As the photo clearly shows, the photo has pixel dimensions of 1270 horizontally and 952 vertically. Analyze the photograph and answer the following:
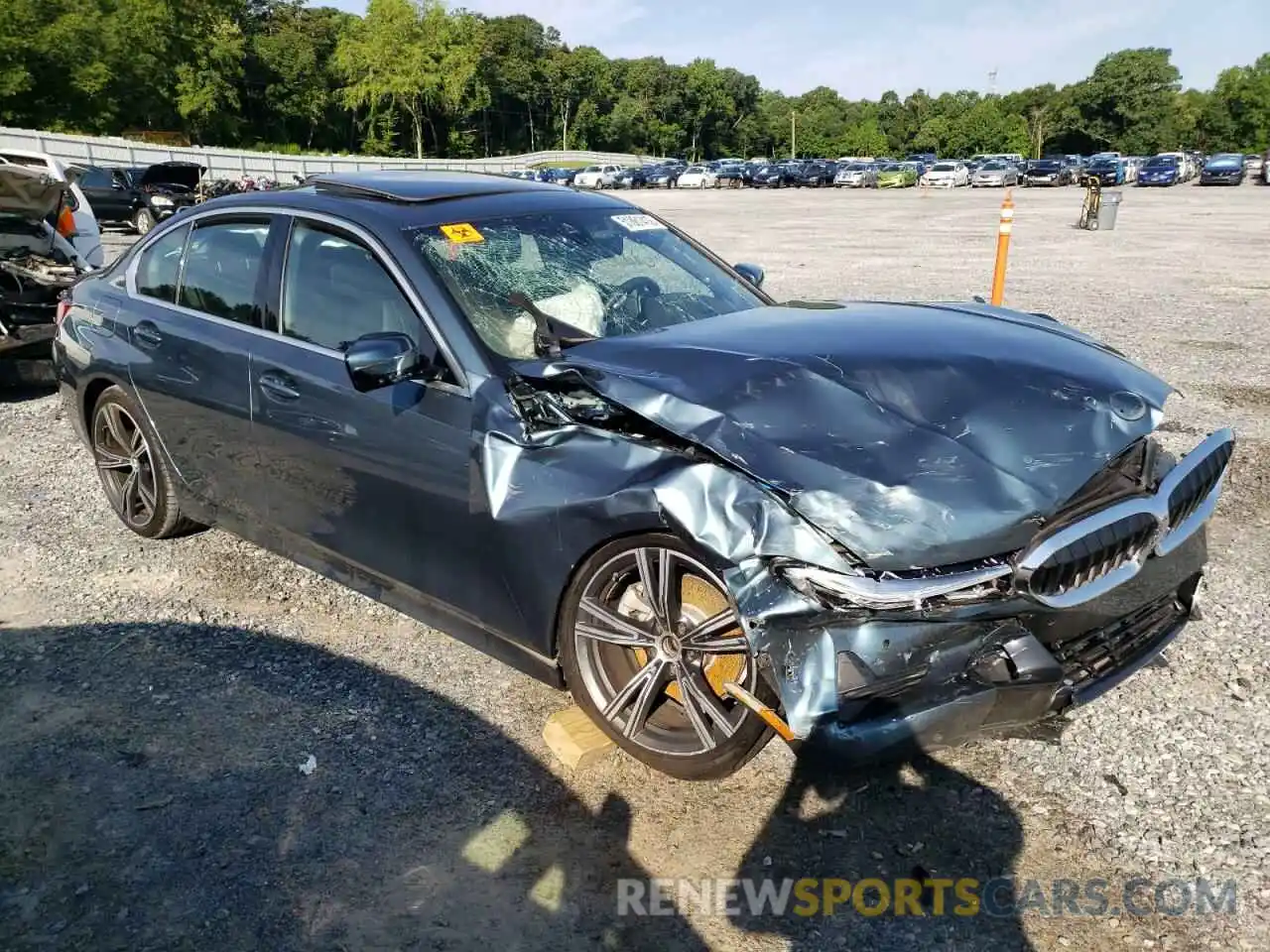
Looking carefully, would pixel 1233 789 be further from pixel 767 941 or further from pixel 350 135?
pixel 350 135

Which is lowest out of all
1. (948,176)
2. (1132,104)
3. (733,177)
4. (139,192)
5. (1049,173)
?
(139,192)

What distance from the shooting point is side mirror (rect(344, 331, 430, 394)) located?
310 cm

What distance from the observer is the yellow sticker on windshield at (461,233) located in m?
3.57

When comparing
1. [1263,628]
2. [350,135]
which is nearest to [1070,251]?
[1263,628]

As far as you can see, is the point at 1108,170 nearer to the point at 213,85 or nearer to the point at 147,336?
the point at 147,336

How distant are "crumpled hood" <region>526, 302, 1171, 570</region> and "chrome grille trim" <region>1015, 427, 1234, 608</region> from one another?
77 millimetres

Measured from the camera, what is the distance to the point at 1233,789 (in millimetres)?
2818

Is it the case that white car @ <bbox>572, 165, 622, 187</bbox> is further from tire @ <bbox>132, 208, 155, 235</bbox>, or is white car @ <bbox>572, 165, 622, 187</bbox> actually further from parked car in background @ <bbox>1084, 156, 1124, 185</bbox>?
tire @ <bbox>132, 208, 155, 235</bbox>

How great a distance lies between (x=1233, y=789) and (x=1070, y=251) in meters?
17.7

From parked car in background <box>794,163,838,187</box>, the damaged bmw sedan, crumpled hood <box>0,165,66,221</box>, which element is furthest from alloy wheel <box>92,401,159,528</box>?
parked car in background <box>794,163,838,187</box>

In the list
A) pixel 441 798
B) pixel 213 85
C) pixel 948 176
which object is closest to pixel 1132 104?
pixel 948 176

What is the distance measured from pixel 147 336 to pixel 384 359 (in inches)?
77.6

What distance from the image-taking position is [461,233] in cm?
361

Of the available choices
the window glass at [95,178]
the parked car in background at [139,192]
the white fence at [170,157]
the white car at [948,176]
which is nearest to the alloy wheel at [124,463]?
the parked car in background at [139,192]
